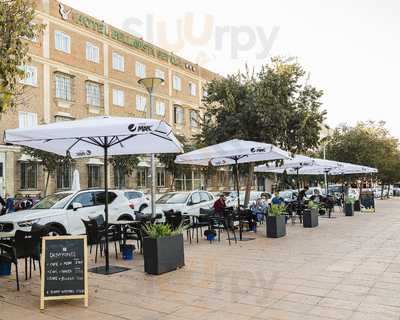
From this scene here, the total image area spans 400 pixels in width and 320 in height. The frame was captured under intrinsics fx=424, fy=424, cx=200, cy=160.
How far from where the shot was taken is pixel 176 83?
44000 mm

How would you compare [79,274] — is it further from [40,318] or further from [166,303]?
[166,303]

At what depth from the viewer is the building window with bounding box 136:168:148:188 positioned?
37.4 meters

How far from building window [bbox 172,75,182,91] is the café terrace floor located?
35241 mm

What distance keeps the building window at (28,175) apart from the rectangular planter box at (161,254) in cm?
2261

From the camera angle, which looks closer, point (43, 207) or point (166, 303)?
point (166, 303)

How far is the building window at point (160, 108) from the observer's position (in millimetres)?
40531

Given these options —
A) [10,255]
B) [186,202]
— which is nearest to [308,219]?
[186,202]

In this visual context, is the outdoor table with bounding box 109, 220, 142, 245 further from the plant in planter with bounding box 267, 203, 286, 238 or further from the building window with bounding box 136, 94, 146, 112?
the building window with bounding box 136, 94, 146, 112

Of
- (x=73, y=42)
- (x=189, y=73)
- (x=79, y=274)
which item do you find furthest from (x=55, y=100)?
(x=79, y=274)

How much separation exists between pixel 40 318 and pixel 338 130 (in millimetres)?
37860

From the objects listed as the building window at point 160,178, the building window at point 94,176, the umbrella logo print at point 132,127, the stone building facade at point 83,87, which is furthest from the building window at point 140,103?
the umbrella logo print at point 132,127

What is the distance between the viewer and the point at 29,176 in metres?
28.5

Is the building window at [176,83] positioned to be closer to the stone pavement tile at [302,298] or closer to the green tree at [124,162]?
the green tree at [124,162]

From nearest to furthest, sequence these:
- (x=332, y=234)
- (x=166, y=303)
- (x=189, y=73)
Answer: (x=166, y=303) → (x=332, y=234) → (x=189, y=73)
